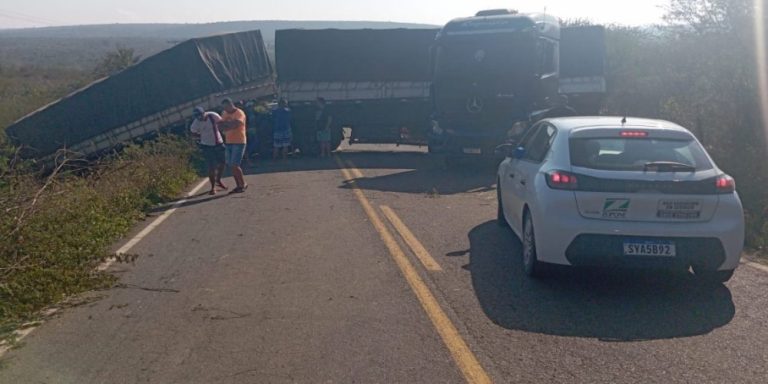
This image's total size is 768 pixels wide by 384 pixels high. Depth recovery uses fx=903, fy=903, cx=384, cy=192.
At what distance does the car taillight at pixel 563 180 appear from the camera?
7867mm

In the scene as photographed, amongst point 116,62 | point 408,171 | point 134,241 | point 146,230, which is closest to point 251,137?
point 408,171

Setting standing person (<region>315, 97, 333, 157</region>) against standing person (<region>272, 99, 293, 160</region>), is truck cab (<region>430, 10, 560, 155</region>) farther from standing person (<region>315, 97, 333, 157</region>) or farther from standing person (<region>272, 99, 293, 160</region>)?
standing person (<region>315, 97, 333, 157</region>)

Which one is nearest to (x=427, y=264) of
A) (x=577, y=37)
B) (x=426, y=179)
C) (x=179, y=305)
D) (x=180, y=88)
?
(x=179, y=305)

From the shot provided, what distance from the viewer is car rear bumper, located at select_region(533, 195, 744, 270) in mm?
7637

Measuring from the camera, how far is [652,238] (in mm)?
7637

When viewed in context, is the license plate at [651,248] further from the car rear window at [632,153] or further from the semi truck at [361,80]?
the semi truck at [361,80]

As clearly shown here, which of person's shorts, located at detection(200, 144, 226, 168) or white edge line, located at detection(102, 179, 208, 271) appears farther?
person's shorts, located at detection(200, 144, 226, 168)

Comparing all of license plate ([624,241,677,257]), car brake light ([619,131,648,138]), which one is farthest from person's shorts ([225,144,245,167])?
license plate ([624,241,677,257])

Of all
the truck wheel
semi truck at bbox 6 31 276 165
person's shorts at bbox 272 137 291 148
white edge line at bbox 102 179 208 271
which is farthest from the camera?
the truck wheel

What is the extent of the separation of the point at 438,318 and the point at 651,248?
1.96m

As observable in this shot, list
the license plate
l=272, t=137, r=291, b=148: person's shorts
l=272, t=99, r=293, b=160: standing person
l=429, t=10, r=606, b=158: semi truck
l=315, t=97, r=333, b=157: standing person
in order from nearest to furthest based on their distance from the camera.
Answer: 1. the license plate
2. l=429, t=10, r=606, b=158: semi truck
3. l=272, t=99, r=293, b=160: standing person
4. l=272, t=137, r=291, b=148: person's shorts
5. l=315, t=97, r=333, b=157: standing person

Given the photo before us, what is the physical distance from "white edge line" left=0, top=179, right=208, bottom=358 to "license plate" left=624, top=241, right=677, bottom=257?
16.1 feet

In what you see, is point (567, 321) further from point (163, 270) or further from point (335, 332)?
point (163, 270)

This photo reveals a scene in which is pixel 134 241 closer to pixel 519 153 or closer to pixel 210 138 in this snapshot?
pixel 519 153
